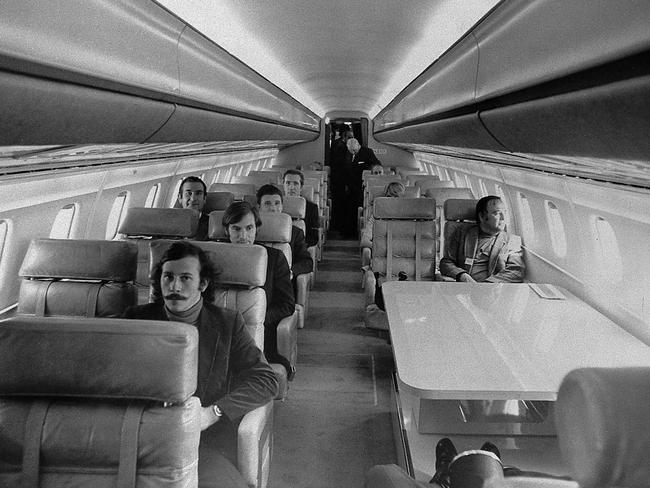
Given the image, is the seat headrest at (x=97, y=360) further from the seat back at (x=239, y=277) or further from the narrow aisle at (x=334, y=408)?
the narrow aisle at (x=334, y=408)

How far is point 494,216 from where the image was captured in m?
5.81

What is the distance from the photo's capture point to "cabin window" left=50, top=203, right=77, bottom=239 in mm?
5676

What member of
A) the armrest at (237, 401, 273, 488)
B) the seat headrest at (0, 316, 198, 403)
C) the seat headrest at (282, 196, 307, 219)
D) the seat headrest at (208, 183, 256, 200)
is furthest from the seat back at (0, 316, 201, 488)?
the seat headrest at (208, 183, 256, 200)

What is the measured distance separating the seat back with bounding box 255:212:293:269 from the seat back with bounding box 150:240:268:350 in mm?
1607

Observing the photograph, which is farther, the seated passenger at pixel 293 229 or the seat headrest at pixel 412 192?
the seat headrest at pixel 412 192

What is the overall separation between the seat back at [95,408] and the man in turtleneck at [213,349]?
2.99ft

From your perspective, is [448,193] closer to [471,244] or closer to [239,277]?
[471,244]

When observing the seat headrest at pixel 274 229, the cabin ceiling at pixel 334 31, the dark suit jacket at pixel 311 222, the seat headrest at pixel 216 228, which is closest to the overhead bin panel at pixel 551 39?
the cabin ceiling at pixel 334 31

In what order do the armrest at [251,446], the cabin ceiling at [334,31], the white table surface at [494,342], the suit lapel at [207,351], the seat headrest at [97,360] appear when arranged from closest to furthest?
1. the seat headrest at [97,360]
2. the armrest at [251,446]
3. the white table surface at [494,342]
4. the suit lapel at [207,351]
5. the cabin ceiling at [334,31]

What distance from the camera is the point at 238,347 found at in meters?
3.21

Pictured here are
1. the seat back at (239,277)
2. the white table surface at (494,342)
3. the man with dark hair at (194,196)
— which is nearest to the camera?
the white table surface at (494,342)

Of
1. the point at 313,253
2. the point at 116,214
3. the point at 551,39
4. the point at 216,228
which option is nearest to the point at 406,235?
the point at 313,253

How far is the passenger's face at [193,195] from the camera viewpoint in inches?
254

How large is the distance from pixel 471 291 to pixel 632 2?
3870mm
